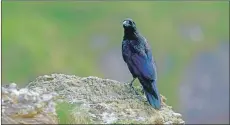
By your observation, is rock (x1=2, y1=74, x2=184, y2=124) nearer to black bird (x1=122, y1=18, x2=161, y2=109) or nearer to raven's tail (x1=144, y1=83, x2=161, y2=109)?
raven's tail (x1=144, y1=83, x2=161, y2=109)

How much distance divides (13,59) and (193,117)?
12261 millimetres

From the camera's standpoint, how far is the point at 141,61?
1263cm

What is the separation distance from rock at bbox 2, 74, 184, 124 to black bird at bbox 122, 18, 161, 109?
237mm

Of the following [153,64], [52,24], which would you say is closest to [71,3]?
[52,24]

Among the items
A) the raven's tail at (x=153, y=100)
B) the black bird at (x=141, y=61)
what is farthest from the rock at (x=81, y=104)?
the black bird at (x=141, y=61)

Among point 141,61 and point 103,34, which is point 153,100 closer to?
point 141,61

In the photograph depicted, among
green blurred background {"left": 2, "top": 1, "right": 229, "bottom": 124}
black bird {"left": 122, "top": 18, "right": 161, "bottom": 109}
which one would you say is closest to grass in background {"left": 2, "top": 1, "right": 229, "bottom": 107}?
green blurred background {"left": 2, "top": 1, "right": 229, "bottom": 124}

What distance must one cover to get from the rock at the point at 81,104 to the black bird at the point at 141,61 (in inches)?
9.3

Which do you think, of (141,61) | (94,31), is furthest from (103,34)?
(141,61)

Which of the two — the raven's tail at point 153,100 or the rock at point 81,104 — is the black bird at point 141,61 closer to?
the raven's tail at point 153,100

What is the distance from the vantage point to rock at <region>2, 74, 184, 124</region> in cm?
996

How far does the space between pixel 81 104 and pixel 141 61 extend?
2.10 m

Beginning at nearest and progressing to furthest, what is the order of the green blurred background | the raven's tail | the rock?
the rock → the raven's tail → the green blurred background

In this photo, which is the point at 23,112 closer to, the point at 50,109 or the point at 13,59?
the point at 50,109
